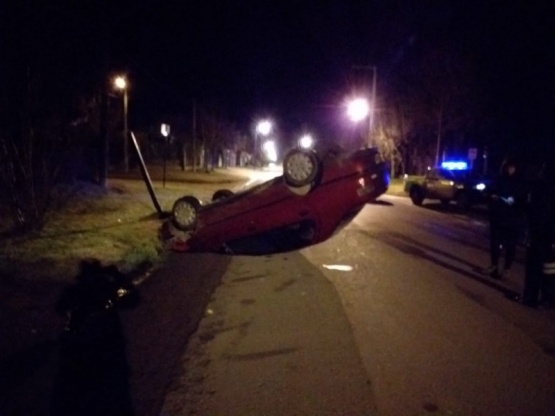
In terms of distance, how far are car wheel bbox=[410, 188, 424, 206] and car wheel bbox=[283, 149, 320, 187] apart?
17.5 meters

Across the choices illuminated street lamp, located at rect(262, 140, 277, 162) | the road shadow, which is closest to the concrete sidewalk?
the road shadow

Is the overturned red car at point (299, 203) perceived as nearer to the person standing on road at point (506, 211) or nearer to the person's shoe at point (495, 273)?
the person standing on road at point (506, 211)

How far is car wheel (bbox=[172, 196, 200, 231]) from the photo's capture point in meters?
9.12

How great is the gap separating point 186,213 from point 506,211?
4.93m

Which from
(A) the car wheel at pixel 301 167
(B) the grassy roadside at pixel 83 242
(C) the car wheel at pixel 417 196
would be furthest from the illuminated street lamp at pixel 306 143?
(C) the car wheel at pixel 417 196

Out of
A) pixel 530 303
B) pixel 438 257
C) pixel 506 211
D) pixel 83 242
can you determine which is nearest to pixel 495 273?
pixel 506 211

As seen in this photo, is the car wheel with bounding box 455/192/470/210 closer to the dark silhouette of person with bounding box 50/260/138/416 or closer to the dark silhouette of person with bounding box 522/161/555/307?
the dark silhouette of person with bounding box 522/161/555/307

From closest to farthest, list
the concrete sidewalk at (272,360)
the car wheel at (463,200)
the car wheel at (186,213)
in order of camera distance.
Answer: the concrete sidewalk at (272,360)
the car wheel at (186,213)
the car wheel at (463,200)

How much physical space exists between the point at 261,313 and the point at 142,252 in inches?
167

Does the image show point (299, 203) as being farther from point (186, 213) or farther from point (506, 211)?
point (506, 211)

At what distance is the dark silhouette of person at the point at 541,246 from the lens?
290 inches

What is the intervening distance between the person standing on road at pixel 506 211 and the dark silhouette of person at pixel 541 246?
538 mm

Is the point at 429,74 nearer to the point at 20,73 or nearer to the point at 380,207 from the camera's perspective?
the point at 380,207

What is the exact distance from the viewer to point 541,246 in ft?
24.4
